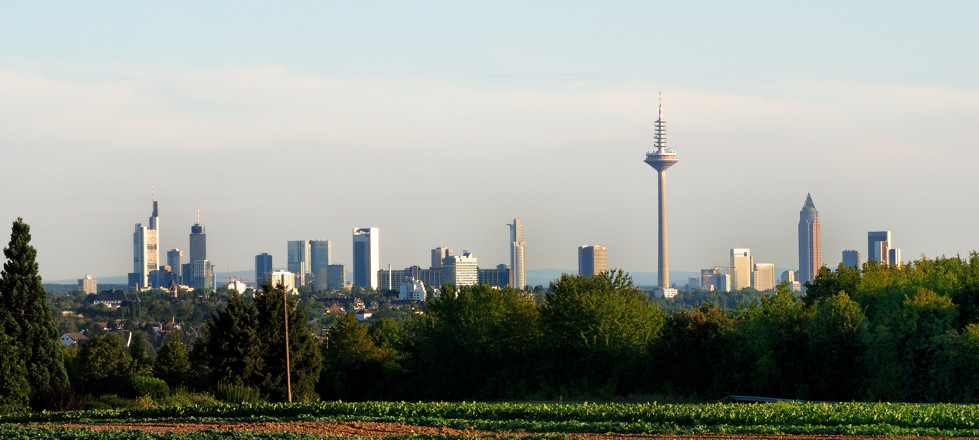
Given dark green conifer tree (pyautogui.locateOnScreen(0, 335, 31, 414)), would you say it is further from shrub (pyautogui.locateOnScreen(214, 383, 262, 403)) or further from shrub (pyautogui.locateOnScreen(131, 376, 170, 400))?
shrub (pyautogui.locateOnScreen(214, 383, 262, 403))

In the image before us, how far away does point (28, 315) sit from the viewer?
4369 cm

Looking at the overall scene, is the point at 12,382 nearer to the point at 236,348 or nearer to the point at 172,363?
the point at 236,348

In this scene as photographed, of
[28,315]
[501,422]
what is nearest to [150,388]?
[28,315]

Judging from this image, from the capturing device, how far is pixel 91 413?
32375 mm

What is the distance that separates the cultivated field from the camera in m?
25.0

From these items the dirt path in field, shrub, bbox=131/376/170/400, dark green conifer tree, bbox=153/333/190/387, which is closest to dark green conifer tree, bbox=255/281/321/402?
shrub, bbox=131/376/170/400

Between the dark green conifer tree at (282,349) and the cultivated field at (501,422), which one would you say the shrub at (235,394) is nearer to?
the dark green conifer tree at (282,349)

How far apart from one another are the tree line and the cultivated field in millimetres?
11357

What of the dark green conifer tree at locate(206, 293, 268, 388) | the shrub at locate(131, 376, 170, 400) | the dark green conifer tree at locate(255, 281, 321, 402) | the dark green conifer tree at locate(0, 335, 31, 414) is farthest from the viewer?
the dark green conifer tree at locate(255, 281, 321, 402)

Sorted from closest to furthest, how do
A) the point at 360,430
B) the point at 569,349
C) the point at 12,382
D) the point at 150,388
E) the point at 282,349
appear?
1. the point at 360,430
2. the point at 12,382
3. the point at 150,388
4. the point at 282,349
5. the point at 569,349

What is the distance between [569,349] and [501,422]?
3017 centimetres

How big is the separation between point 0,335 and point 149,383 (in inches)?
294

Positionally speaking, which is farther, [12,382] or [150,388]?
[150,388]

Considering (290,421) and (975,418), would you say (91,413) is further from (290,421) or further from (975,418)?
(975,418)
